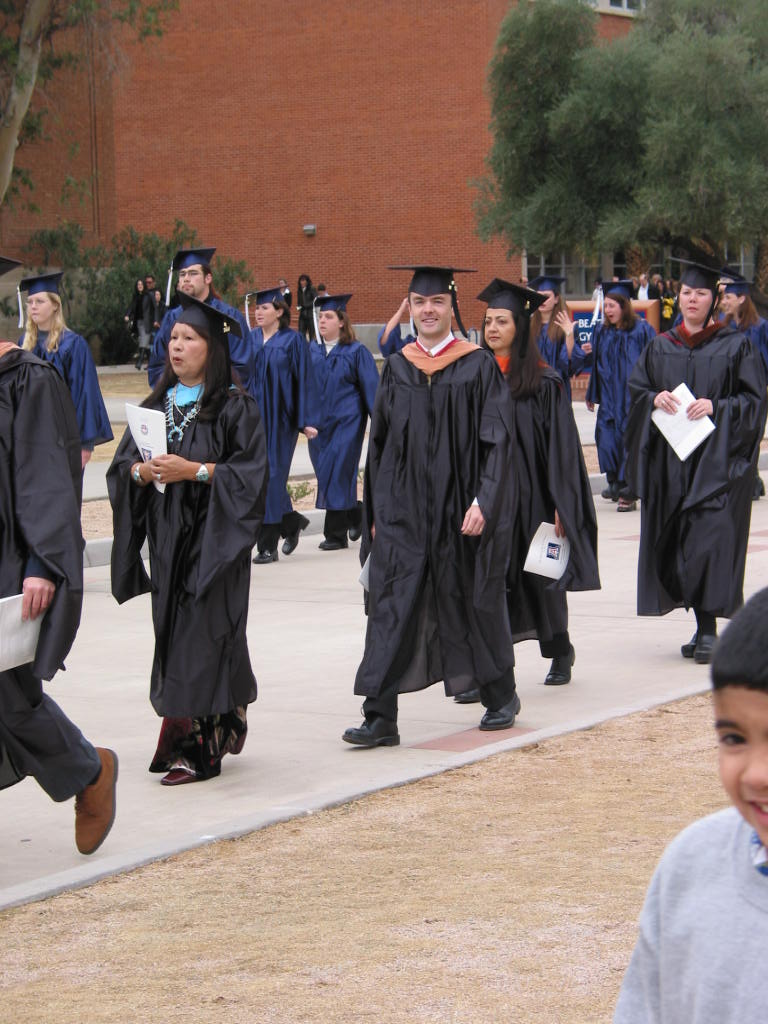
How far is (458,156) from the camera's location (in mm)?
40156

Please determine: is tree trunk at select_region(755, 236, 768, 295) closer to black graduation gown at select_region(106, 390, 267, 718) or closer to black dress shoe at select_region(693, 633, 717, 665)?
black dress shoe at select_region(693, 633, 717, 665)

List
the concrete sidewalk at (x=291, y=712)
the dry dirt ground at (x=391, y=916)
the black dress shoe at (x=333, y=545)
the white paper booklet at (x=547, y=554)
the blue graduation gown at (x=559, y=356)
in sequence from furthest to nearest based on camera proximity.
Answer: the blue graduation gown at (x=559, y=356)
the black dress shoe at (x=333, y=545)
the white paper booklet at (x=547, y=554)
the concrete sidewalk at (x=291, y=712)
the dry dirt ground at (x=391, y=916)

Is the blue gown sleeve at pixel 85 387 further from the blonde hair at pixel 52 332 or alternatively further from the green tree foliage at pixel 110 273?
the green tree foliage at pixel 110 273

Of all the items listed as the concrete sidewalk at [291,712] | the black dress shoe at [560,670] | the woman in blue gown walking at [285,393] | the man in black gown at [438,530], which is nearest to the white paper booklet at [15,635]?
the concrete sidewalk at [291,712]

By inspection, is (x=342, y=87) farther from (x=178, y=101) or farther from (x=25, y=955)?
(x=25, y=955)

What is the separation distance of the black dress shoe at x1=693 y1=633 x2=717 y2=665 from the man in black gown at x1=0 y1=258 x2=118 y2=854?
13.6 ft

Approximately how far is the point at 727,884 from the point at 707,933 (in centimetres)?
6

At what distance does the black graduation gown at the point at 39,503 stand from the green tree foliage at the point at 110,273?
32.3 metres

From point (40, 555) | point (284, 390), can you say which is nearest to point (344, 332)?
point (284, 390)

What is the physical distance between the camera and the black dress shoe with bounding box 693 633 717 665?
852 cm

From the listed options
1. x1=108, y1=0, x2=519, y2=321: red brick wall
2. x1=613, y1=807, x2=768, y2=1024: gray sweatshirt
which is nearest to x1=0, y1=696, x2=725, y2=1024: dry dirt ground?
x1=613, y1=807, x2=768, y2=1024: gray sweatshirt

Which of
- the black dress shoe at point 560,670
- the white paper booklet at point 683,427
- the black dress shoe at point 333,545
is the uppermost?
the white paper booklet at point 683,427

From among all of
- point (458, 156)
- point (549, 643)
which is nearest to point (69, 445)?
point (549, 643)

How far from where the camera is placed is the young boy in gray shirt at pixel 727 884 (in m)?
1.74
